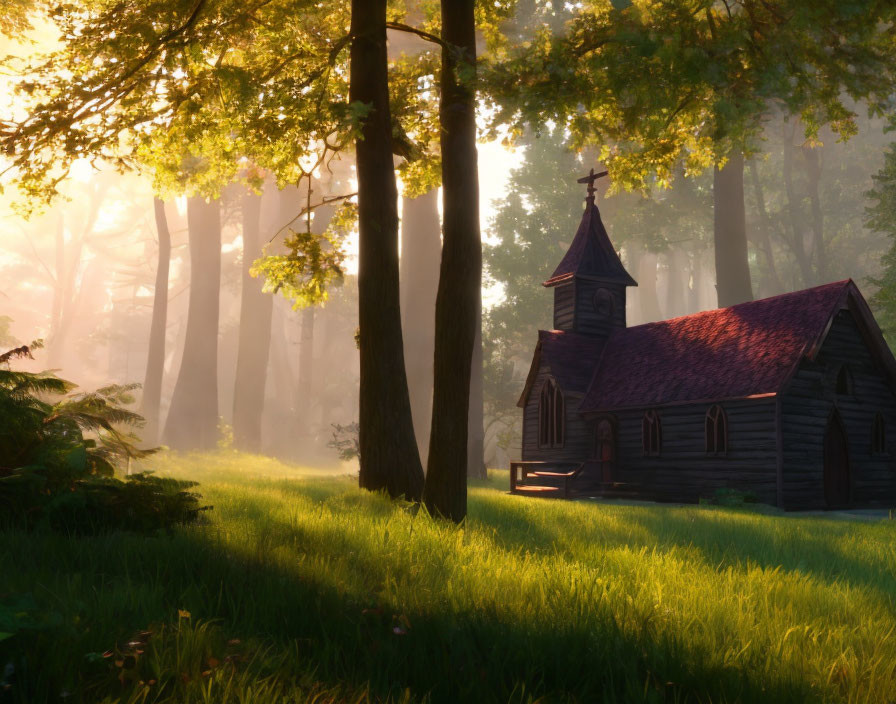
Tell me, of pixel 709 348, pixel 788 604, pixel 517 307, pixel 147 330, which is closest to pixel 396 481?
pixel 788 604

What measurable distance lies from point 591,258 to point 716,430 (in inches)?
373

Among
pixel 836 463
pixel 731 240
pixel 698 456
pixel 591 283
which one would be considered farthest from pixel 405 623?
pixel 731 240

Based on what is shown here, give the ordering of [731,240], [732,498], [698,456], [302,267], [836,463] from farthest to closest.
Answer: [731,240]
[698,456]
[836,463]
[732,498]
[302,267]

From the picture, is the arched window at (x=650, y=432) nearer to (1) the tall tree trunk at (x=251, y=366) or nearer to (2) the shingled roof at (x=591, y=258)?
(2) the shingled roof at (x=591, y=258)

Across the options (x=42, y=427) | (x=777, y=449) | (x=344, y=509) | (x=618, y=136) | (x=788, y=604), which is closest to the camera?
(x=788, y=604)

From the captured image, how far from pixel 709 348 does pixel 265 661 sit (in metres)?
23.3

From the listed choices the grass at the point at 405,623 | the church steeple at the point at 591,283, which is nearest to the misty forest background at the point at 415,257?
the church steeple at the point at 591,283

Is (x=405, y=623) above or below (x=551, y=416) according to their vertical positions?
below

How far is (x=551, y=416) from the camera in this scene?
95.1ft

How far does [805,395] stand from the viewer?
22.4 m

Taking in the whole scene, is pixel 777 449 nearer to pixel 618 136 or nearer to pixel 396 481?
pixel 618 136

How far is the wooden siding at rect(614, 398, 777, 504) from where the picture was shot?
72.4 ft

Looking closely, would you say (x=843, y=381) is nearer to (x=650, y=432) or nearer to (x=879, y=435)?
(x=879, y=435)

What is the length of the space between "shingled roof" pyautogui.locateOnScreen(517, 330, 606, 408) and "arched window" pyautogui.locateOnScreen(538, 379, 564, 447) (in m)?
0.51
